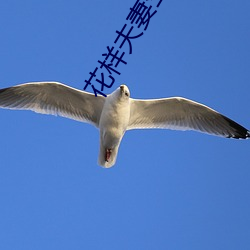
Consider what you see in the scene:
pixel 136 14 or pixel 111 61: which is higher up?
pixel 136 14

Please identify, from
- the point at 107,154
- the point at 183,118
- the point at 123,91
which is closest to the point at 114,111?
the point at 123,91

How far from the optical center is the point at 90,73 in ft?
12.8

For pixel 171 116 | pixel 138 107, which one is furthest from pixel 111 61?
pixel 171 116

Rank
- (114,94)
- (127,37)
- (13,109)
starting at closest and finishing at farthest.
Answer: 1. (127,37)
2. (114,94)
3. (13,109)

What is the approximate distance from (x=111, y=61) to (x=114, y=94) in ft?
3.01

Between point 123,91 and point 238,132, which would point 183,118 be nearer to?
point 238,132

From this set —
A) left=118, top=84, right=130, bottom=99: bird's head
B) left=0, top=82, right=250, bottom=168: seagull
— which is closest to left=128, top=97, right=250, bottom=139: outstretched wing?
left=0, top=82, right=250, bottom=168: seagull

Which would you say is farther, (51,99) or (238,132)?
(238,132)

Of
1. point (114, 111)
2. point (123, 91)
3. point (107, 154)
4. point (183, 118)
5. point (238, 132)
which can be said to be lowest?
point (107, 154)

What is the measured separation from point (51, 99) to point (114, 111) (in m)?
0.89

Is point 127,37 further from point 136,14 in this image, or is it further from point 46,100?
point 46,100

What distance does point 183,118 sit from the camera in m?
5.64

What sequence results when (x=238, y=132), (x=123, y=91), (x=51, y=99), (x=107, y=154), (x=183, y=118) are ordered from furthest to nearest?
(x=238, y=132) < (x=183, y=118) < (x=51, y=99) < (x=107, y=154) < (x=123, y=91)

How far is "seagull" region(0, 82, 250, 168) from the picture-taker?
16.6 ft
